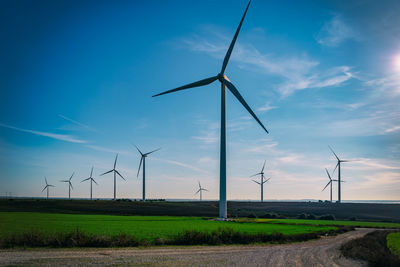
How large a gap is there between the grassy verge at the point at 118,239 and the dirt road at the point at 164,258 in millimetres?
1748

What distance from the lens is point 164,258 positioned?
75.5 ft

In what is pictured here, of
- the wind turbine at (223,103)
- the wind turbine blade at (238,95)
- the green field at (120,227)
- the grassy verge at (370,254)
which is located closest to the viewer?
the grassy verge at (370,254)

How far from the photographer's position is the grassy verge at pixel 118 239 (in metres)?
26.4

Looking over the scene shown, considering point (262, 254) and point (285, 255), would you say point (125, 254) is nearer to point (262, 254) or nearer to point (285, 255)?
point (262, 254)

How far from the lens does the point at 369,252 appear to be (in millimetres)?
27766

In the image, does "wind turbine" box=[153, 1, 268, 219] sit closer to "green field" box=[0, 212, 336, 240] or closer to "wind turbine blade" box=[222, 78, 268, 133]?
"wind turbine blade" box=[222, 78, 268, 133]

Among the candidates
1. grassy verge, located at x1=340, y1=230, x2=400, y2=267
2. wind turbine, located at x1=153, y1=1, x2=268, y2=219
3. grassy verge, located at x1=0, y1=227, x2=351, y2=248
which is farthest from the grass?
wind turbine, located at x1=153, y1=1, x2=268, y2=219

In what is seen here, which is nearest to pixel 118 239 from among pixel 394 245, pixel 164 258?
pixel 164 258

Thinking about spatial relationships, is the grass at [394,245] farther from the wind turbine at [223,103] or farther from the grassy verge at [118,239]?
the wind turbine at [223,103]

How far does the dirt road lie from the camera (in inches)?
805

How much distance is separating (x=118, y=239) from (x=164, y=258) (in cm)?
710

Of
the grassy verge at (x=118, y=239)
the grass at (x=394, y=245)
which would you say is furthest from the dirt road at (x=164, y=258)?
the grass at (x=394, y=245)

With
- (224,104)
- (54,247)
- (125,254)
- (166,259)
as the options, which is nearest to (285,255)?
(166,259)

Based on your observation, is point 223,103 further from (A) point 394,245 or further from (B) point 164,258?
(B) point 164,258
